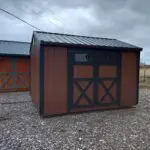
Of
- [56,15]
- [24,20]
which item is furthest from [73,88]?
[56,15]

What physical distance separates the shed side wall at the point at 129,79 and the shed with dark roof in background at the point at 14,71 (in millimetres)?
6471

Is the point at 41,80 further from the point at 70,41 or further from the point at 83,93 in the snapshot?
the point at 70,41

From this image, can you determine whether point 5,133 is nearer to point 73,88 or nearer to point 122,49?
point 73,88

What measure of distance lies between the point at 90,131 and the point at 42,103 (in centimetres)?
188

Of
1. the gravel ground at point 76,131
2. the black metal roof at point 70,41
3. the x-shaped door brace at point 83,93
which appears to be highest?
the black metal roof at point 70,41

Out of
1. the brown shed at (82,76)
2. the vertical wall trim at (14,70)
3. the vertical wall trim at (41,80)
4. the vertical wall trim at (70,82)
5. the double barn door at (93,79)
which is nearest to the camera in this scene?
the vertical wall trim at (41,80)

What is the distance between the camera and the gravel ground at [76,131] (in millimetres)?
3109

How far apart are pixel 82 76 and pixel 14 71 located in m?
6.02

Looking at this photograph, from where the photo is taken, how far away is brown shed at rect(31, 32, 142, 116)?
4.90 meters

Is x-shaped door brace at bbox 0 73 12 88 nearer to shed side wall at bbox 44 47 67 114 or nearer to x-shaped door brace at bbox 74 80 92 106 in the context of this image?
shed side wall at bbox 44 47 67 114

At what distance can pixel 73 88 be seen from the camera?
525cm

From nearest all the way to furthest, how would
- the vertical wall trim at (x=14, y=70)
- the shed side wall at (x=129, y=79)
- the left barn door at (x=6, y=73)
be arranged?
the shed side wall at (x=129, y=79)
the left barn door at (x=6, y=73)
the vertical wall trim at (x=14, y=70)

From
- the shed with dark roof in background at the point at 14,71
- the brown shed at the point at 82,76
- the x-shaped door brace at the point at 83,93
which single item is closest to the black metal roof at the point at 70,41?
the brown shed at the point at 82,76

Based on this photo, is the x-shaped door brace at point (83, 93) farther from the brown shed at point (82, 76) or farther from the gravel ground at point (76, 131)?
the gravel ground at point (76, 131)
